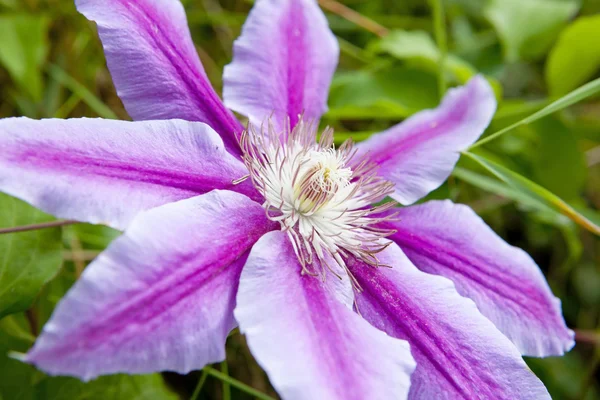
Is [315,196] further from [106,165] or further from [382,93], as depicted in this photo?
[382,93]

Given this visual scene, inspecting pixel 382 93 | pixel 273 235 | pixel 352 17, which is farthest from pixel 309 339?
pixel 352 17

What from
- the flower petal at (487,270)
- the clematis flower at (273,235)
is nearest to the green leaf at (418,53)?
the clematis flower at (273,235)

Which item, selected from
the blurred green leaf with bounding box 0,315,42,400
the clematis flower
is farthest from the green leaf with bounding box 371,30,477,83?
the blurred green leaf with bounding box 0,315,42,400

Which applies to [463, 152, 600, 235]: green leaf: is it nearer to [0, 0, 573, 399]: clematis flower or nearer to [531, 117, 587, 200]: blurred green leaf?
[0, 0, 573, 399]: clematis flower

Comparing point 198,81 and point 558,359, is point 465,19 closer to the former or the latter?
point 558,359

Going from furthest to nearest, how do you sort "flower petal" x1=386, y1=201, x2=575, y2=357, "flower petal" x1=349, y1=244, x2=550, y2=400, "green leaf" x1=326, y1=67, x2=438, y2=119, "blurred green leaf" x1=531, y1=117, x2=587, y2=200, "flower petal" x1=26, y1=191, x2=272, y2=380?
1. "blurred green leaf" x1=531, y1=117, x2=587, y2=200
2. "green leaf" x1=326, y1=67, x2=438, y2=119
3. "flower petal" x1=386, y1=201, x2=575, y2=357
4. "flower petal" x1=349, y1=244, x2=550, y2=400
5. "flower petal" x1=26, y1=191, x2=272, y2=380

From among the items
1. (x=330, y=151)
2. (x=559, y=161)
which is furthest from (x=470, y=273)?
(x=559, y=161)
